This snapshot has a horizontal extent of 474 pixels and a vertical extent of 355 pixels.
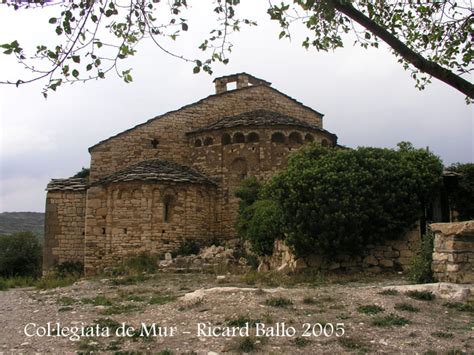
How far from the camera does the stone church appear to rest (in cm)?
1739

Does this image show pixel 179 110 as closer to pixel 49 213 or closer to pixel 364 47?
pixel 49 213

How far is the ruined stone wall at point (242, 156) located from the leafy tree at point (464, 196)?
6.75m

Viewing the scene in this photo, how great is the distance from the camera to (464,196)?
42.1ft

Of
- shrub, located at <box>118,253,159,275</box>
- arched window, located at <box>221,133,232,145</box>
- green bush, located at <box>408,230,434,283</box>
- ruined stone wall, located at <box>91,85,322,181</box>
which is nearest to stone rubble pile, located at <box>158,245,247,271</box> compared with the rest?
shrub, located at <box>118,253,159,275</box>

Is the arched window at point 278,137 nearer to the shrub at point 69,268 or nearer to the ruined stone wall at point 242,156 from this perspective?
the ruined stone wall at point 242,156

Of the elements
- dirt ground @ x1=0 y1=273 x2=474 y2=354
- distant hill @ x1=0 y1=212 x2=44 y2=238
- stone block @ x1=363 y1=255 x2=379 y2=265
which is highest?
distant hill @ x1=0 y1=212 x2=44 y2=238

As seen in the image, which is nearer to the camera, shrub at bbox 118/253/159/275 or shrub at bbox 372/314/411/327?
shrub at bbox 372/314/411/327

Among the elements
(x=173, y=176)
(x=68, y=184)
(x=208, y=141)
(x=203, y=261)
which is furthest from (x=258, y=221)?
(x=68, y=184)

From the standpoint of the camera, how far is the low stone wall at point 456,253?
902 centimetres

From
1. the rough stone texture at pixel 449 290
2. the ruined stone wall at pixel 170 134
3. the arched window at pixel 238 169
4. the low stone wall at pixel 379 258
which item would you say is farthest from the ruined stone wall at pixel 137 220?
the rough stone texture at pixel 449 290

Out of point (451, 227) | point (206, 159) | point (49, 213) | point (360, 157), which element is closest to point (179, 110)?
point (206, 159)

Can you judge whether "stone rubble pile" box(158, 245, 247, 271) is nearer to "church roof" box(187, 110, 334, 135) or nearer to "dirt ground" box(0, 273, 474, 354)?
"church roof" box(187, 110, 334, 135)

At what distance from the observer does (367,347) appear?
5859mm

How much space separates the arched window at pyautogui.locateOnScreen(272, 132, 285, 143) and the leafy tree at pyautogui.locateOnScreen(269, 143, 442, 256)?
20.8 ft
